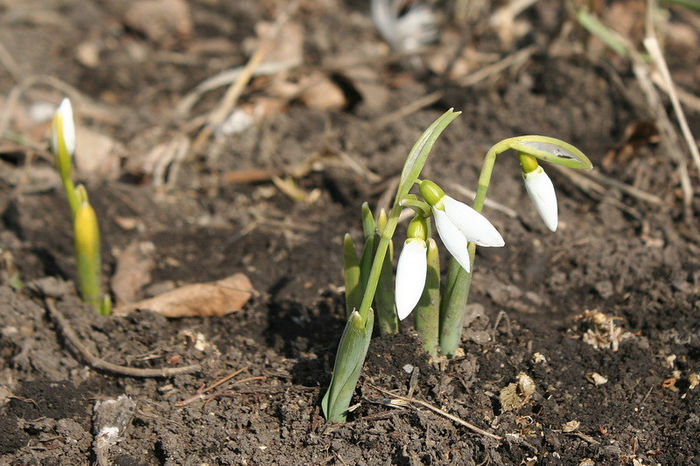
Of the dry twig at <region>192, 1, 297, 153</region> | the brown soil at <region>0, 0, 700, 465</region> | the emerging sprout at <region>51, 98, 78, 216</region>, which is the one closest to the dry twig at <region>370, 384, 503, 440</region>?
the brown soil at <region>0, 0, 700, 465</region>

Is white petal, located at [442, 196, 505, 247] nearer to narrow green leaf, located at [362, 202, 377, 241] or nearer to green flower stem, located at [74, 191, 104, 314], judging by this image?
narrow green leaf, located at [362, 202, 377, 241]

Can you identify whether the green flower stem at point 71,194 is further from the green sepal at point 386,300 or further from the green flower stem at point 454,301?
the green flower stem at point 454,301

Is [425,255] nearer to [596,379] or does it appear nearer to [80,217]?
[596,379]

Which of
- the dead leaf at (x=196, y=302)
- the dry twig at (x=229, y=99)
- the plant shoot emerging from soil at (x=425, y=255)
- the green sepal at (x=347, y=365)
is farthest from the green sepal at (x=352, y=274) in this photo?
the dry twig at (x=229, y=99)

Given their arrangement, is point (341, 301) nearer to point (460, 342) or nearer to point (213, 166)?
point (460, 342)

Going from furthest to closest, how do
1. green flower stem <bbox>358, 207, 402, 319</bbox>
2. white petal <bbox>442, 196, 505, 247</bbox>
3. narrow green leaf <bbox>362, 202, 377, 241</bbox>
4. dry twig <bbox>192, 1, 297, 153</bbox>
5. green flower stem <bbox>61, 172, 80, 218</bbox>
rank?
dry twig <bbox>192, 1, 297, 153</bbox> → green flower stem <bbox>61, 172, 80, 218</bbox> → narrow green leaf <bbox>362, 202, 377, 241</bbox> → green flower stem <bbox>358, 207, 402, 319</bbox> → white petal <bbox>442, 196, 505, 247</bbox>

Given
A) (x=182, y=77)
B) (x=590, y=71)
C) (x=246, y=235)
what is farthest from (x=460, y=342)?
(x=182, y=77)
